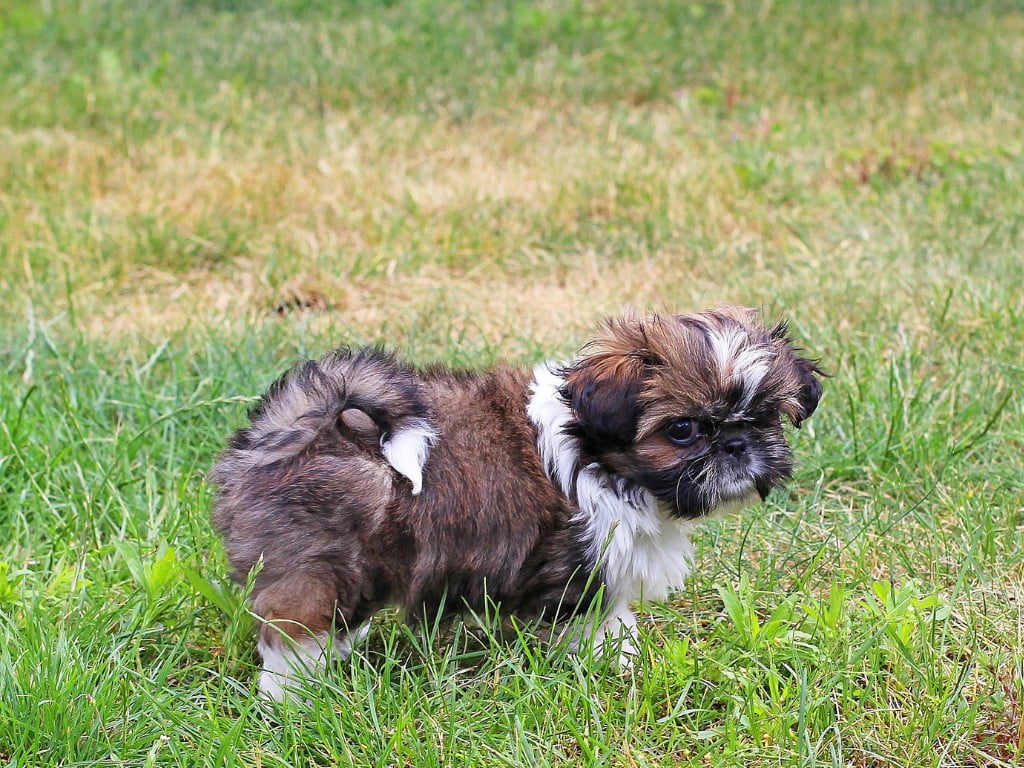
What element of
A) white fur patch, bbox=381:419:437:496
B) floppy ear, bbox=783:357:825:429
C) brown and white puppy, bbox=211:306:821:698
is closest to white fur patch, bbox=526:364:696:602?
brown and white puppy, bbox=211:306:821:698

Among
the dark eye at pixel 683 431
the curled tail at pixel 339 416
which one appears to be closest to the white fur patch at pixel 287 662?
the curled tail at pixel 339 416

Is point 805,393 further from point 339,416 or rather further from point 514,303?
point 514,303

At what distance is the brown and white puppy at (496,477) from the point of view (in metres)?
2.93

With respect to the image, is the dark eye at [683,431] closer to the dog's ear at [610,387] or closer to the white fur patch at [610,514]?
the dog's ear at [610,387]

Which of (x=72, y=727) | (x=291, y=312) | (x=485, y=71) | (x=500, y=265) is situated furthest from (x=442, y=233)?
(x=72, y=727)

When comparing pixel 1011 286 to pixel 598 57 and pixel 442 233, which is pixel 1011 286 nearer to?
pixel 442 233

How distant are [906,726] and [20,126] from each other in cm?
715

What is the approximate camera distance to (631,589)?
128 inches

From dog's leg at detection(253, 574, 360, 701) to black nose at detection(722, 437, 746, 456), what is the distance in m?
1.11

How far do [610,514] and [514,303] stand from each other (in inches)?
110

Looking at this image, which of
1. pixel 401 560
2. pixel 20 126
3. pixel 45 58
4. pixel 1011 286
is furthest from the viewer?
pixel 45 58

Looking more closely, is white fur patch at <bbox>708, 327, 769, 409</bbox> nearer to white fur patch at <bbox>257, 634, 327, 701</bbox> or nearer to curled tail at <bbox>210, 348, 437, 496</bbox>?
curled tail at <bbox>210, 348, 437, 496</bbox>

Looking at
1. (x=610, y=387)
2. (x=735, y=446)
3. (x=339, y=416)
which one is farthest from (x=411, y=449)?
(x=735, y=446)

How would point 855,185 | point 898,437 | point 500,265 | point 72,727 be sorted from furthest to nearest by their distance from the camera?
point 855,185, point 500,265, point 898,437, point 72,727
